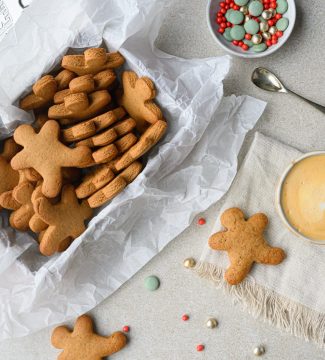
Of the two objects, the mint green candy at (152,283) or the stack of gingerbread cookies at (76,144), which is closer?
the stack of gingerbread cookies at (76,144)

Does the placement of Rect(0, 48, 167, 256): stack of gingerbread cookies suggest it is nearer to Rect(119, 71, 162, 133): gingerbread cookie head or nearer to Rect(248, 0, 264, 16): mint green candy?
Rect(119, 71, 162, 133): gingerbread cookie head

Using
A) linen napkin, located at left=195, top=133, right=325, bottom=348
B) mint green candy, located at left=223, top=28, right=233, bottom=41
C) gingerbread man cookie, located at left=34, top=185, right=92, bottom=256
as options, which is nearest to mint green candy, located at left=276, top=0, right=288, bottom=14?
mint green candy, located at left=223, top=28, right=233, bottom=41

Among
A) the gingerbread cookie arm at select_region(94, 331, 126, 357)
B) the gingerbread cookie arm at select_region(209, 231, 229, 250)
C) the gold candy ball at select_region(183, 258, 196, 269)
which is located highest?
the gingerbread cookie arm at select_region(209, 231, 229, 250)

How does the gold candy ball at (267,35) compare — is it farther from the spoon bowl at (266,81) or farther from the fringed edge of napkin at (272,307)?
the fringed edge of napkin at (272,307)

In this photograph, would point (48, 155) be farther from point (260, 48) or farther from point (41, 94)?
point (260, 48)

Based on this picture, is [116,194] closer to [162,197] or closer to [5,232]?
[162,197]

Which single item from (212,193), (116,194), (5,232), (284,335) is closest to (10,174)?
(5,232)

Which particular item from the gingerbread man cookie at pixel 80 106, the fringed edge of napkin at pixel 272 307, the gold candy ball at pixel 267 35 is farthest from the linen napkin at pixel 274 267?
the gingerbread man cookie at pixel 80 106
